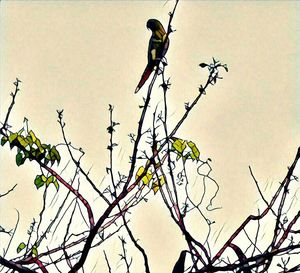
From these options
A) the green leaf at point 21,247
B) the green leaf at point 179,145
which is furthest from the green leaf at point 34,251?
the green leaf at point 179,145

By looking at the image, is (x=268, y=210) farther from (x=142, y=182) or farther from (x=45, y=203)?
(x=45, y=203)

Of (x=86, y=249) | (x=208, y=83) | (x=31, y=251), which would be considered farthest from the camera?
(x=31, y=251)

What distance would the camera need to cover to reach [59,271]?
0.98m

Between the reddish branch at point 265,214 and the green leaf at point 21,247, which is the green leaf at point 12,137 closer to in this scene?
the green leaf at point 21,247

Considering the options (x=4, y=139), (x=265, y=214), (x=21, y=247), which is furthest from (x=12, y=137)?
(x=265, y=214)

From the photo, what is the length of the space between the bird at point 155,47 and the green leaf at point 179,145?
0.13m

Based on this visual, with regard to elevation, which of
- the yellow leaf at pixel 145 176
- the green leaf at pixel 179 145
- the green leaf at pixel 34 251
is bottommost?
the green leaf at pixel 34 251

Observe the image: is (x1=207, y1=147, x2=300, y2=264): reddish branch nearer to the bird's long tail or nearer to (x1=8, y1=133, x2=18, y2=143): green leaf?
the bird's long tail

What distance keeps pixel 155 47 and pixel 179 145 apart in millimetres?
200

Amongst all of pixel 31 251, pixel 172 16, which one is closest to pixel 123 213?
pixel 31 251

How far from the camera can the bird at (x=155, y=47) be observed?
941 mm

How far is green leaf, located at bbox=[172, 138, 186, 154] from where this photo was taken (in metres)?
1.04

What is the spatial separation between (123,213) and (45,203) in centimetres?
17

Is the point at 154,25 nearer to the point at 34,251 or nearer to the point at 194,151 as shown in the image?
the point at 194,151
